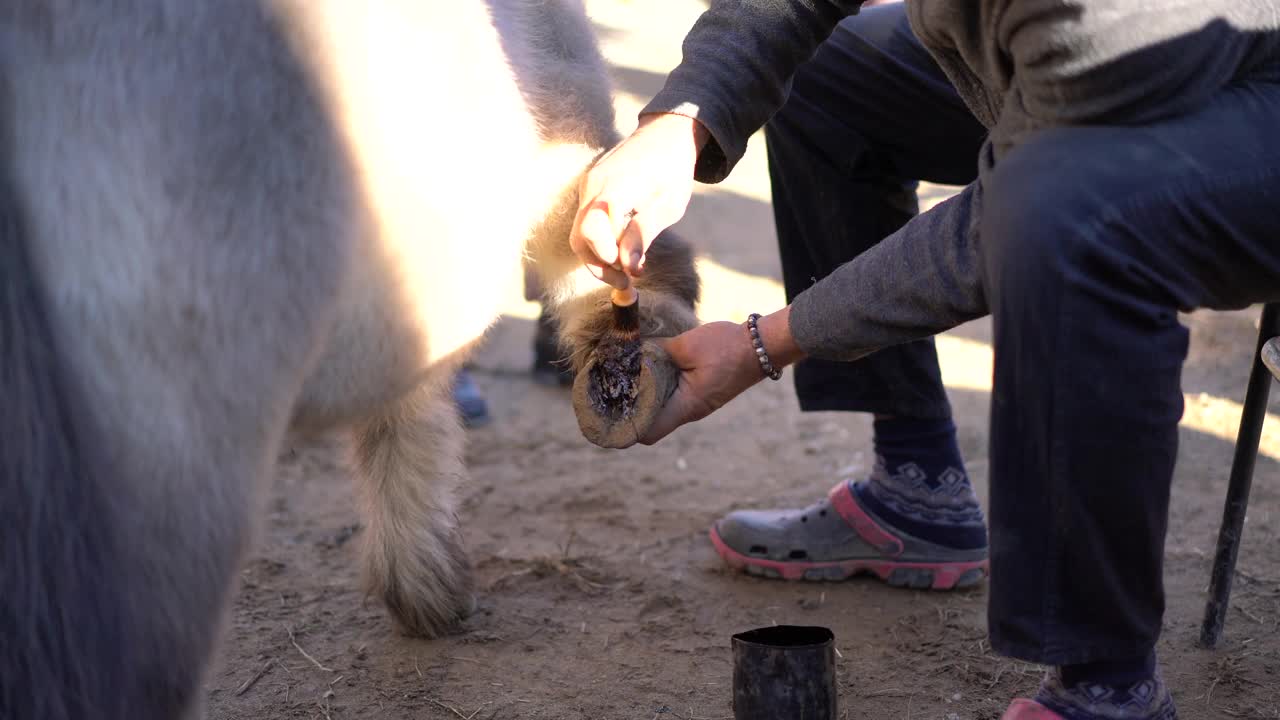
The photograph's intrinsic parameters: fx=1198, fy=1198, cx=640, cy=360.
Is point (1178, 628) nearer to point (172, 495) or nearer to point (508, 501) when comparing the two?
point (508, 501)

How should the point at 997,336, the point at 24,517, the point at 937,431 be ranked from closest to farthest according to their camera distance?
the point at 24,517, the point at 997,336, the point at 937,431

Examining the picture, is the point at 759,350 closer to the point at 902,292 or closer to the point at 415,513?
the point at 902,292

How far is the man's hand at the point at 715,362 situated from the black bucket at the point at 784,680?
11.8 inches

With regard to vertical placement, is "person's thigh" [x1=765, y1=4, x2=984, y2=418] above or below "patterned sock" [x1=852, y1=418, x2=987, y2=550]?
above

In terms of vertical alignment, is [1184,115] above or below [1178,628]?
above

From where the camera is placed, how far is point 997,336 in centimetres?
123

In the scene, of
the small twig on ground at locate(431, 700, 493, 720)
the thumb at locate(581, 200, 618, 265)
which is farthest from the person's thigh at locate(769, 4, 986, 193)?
the small twig on ground at locate(431, 700, 493, 720)

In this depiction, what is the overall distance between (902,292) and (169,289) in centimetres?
77

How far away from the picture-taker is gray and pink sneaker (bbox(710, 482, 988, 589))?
6.68 feet

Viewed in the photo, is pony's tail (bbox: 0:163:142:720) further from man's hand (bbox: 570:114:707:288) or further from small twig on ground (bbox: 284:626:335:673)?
small twig on ground (bbox: 284:626:335:673)

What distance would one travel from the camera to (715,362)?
153 centimetres

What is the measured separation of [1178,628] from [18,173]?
5.62 feet

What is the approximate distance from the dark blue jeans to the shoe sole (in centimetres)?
78

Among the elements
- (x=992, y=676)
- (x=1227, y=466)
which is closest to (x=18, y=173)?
(x=992, y=676)
